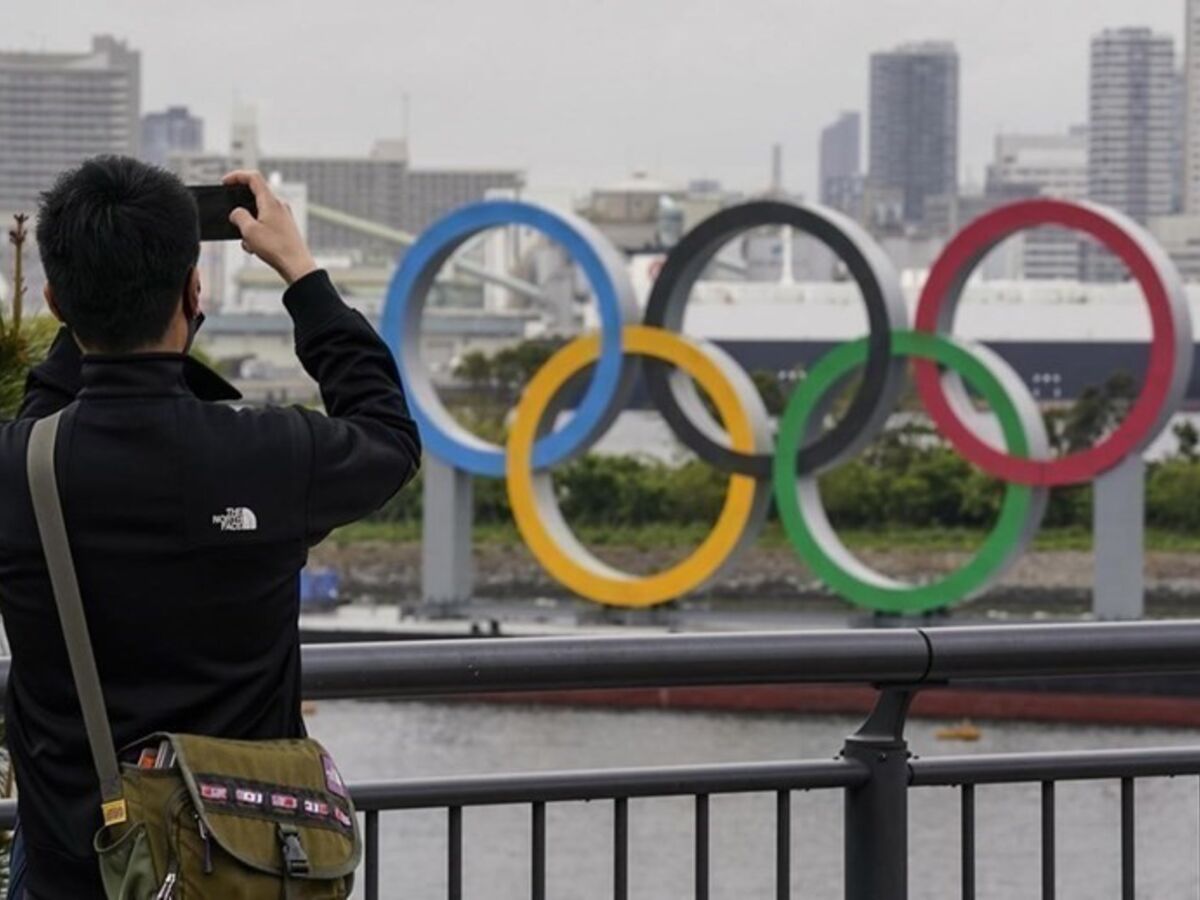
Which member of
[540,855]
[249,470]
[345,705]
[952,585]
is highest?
[249,470]

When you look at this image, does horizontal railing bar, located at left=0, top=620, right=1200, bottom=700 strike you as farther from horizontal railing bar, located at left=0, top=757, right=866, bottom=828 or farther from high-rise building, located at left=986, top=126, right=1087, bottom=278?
high-rise building, located at left=986, top=126, right=1087, bottom=278

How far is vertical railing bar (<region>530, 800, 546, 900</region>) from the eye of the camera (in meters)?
3.81

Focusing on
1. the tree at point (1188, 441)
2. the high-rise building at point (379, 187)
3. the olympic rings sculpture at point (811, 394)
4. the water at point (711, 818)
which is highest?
the high-rise building at point (379, 187)

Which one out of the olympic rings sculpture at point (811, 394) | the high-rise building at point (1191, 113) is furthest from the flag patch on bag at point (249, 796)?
the high-rise building at point (1191, 113)

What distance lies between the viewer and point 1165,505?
178ft

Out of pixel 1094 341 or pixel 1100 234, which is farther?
pixel 1094 341

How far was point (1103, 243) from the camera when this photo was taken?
34.2 metres

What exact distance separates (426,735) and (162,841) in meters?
32.8

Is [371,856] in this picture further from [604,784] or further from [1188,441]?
[1188,441]

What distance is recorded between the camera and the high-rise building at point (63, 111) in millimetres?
158375

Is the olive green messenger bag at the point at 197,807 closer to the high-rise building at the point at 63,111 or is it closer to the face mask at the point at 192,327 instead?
the face mask at the point at 192,327

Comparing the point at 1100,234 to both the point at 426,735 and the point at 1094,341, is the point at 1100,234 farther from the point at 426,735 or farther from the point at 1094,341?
the point at 1094,341

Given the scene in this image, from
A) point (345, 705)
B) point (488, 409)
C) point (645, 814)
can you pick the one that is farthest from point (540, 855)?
point (488, 409)

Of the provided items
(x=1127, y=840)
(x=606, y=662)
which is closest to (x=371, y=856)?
(x=606, y=662)
